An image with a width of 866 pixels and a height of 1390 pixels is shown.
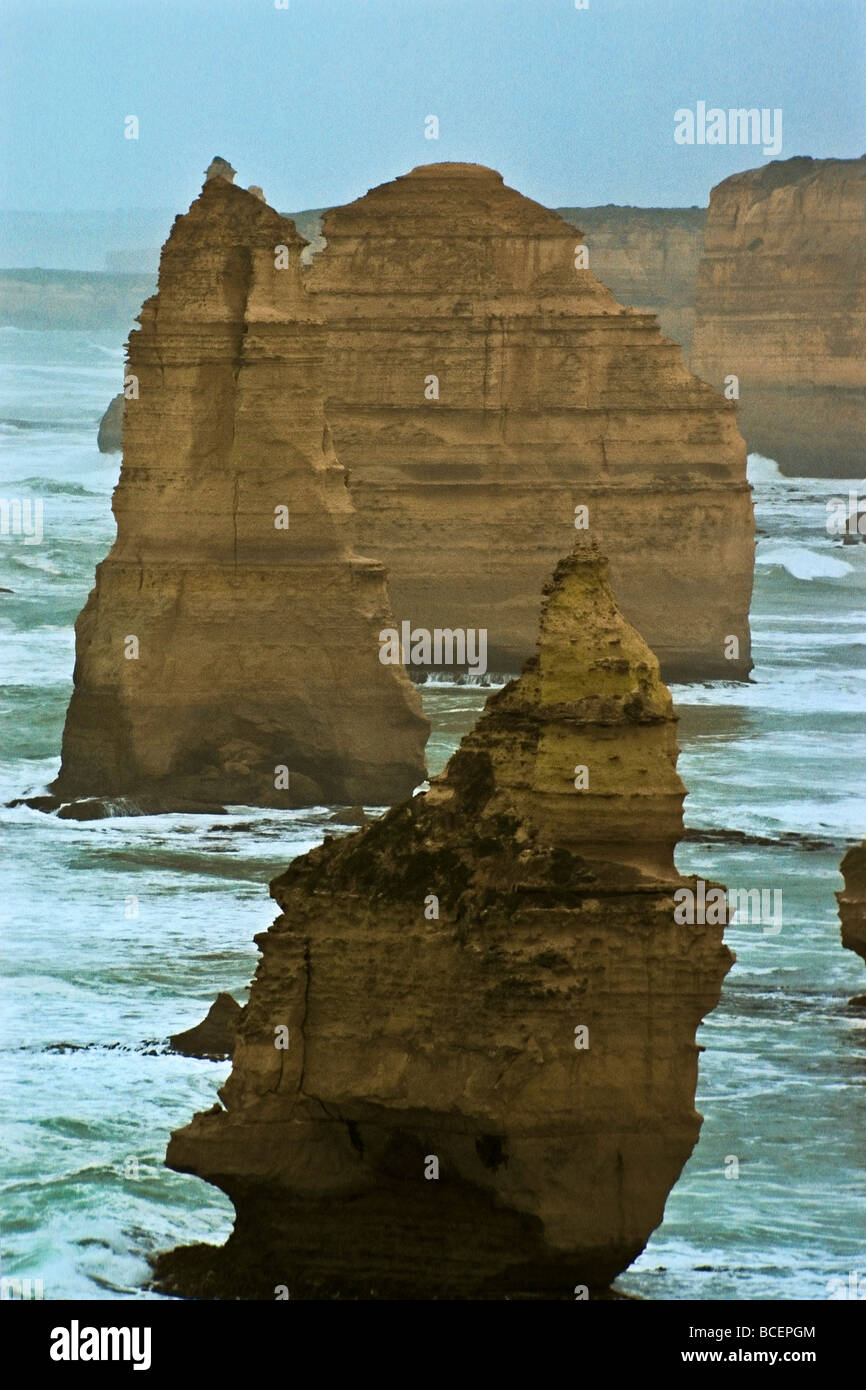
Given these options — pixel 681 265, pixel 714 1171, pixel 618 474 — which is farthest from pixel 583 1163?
pixel 681 265

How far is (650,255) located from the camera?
118500 mm

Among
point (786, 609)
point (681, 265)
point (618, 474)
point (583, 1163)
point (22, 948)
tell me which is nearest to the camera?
point (583, 1163)

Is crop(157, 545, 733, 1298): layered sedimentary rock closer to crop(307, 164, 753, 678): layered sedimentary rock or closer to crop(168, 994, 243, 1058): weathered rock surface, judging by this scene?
crop(168, 994, 243, 1058): weathered rock surface

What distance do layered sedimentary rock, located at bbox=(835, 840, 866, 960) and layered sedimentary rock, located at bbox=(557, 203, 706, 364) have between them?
88.3m

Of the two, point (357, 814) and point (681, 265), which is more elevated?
point (681, 265)

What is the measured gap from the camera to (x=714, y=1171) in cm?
2458

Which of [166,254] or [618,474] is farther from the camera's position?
[618,474]

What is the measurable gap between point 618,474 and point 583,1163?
39636 millimetres

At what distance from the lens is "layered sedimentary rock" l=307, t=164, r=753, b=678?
57469 mm

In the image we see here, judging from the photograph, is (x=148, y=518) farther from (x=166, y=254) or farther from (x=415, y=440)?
(x=415, y=440)

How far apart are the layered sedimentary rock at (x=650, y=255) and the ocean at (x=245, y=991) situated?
54.6 meters

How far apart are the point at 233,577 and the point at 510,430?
17.4 meters

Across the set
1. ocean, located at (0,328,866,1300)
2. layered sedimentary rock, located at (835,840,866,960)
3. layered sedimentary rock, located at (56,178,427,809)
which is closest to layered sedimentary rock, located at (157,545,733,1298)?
ocean, located at (0,328,866,1300)

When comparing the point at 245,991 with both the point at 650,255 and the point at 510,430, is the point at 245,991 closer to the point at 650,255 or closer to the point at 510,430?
the point at 510,430
